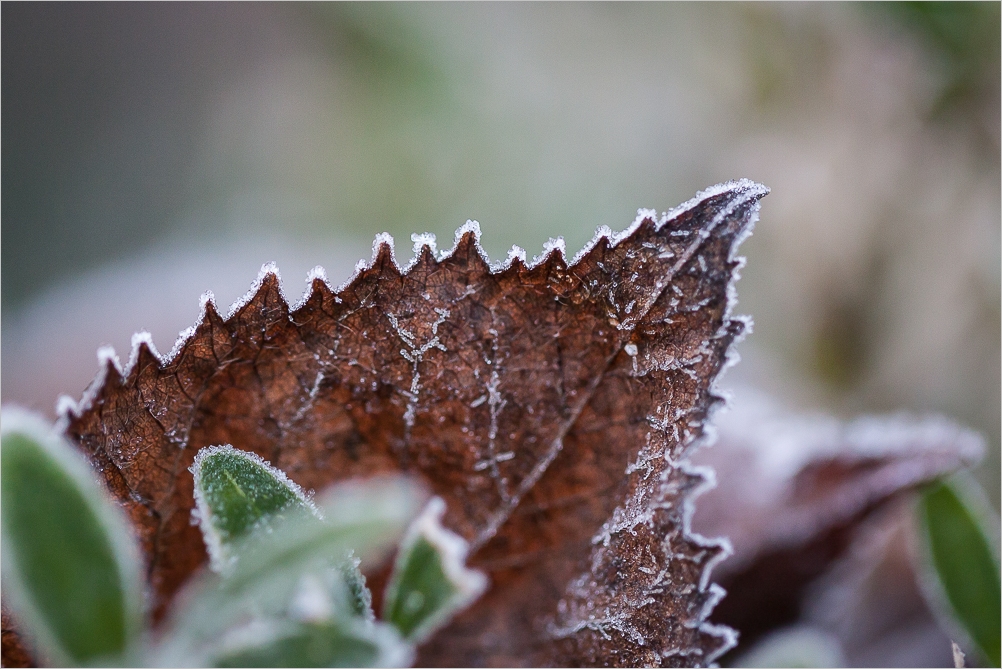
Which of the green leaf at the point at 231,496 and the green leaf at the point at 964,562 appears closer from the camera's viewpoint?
the green leaf at the point at 231,496

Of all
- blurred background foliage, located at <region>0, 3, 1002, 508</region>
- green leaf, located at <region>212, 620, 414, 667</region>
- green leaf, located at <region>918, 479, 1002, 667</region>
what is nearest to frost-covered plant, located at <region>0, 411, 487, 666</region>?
green leaf, located at <region>212, 620, 414, 667</region>

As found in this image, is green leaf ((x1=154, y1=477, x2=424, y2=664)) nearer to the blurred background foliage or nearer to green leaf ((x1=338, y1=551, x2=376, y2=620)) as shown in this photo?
green leaf ((x1=338, y1=551, x2=376, y2=620))

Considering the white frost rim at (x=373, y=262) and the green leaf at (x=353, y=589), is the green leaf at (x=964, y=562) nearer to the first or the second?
the white frost rim at (x=373, y=262)

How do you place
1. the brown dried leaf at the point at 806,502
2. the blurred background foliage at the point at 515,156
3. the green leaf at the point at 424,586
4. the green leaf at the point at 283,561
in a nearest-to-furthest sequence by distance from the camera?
1. the green leaf at the point at 283,561
2. the green leaf at the point at 424,586
3. the brown dried leaf at the point at 806,502
4. the blurred background foliage at the point at 515,156

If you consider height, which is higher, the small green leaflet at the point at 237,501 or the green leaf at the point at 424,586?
the small green leaflet at the point at 237,501

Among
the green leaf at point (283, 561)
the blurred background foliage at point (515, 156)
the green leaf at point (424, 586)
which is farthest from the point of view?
the blurred background foliage at point (515, 156)

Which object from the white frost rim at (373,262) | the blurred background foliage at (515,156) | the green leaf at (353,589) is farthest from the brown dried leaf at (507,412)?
the blurred background foliage at (515,156)
